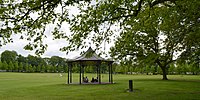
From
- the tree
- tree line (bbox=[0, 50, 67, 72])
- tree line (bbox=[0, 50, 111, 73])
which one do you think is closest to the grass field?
tree line (bbox=[0, 50, 111, 73])

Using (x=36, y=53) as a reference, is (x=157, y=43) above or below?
above

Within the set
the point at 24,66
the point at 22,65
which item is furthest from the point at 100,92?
the point at 24,66

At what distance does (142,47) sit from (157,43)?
2708 mm

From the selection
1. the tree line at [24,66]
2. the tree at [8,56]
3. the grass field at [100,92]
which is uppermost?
the tree at [8,56]

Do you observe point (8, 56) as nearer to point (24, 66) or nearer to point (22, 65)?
point (24, 66)

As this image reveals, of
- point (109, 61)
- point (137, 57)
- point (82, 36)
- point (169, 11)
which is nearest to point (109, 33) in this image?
point (82, 36)

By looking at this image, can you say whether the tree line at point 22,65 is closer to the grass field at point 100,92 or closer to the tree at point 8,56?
the tree at point 8,56

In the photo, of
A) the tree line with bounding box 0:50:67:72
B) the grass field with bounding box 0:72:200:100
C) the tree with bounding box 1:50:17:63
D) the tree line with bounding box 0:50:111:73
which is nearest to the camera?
the grass field with bounding box 0:72:200:100

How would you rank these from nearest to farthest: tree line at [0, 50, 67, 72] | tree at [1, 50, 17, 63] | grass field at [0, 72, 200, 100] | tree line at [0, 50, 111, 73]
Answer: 1. grass field at [0, 72, 200, 100]
2. tree line at [0, 50, 111, 73]
3. tree line at [0, 50, 67, 72]
4. tree at [1, 50, 17, 63]

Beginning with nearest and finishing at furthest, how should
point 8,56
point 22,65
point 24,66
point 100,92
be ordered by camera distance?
point 100,92 → point 22,65 → point 24,66 → point 8,56

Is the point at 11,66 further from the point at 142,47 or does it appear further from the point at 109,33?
the point at 109,33

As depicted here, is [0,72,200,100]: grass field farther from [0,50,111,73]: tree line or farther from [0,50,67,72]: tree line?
[0,50,67,72]: tree line

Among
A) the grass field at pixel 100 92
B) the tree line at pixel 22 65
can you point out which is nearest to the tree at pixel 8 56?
the tree line at pixel 22 65

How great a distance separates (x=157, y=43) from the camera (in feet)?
153
